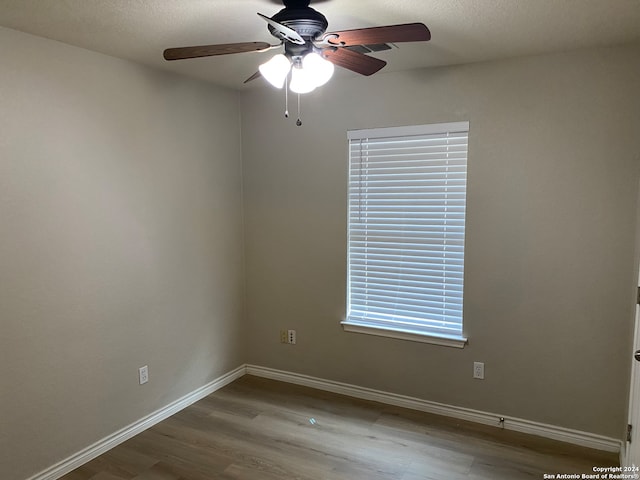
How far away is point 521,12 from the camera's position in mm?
2084

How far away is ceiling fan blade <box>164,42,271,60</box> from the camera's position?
6.31 feet

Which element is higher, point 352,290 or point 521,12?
point 521,12

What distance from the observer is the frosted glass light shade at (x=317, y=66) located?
6.15ft

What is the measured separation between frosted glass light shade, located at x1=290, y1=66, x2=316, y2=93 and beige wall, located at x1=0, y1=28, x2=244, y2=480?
1.41 metres

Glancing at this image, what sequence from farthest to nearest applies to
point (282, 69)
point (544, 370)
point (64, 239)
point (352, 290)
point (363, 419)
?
point (352, 290) → point (363, 419) → point (544, 370) → point (64, 239) → point (282, 69)

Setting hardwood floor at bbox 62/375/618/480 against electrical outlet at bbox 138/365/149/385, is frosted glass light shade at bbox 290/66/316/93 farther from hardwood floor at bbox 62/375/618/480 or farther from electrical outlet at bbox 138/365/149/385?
electrical outlet at bbox 138/365/149/385

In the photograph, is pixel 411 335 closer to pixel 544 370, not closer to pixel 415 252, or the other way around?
pixel 415 252

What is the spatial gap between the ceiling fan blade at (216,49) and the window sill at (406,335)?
219 centimetres

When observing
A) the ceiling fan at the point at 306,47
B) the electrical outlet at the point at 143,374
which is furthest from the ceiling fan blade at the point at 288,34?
the electrical outlet at the point at 143,374

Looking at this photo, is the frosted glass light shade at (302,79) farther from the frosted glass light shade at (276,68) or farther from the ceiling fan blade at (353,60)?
the ceiling fan blade at (353,60)

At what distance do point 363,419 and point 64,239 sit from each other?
2.25 metres

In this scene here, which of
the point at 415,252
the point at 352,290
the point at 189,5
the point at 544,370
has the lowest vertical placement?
the point at 544,370

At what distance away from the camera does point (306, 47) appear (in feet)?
6.39

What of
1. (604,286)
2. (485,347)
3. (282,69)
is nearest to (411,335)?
(485,347)
